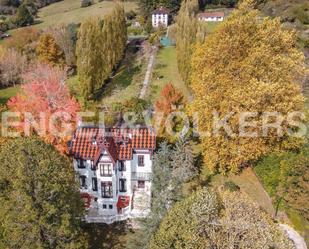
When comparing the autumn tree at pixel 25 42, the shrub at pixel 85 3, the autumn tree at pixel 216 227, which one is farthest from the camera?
the shrub at pixel 85 3

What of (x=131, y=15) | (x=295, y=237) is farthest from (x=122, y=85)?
(x=131, y=15)

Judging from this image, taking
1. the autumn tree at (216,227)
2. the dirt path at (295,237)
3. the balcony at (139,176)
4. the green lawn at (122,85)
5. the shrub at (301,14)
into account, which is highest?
the shrub at (301,14)

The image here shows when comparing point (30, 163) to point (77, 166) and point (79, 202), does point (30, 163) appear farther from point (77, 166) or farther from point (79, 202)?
point (77, 166)

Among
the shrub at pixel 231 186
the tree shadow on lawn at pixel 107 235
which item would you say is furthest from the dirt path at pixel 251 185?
the tree shadow on lawn at pixel 107 235

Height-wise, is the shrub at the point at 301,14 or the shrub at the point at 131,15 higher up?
the shrub at the point at 301,14

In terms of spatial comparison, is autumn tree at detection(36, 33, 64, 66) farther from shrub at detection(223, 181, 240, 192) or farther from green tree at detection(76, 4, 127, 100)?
shrub at detection(223, 181, 240, 192)

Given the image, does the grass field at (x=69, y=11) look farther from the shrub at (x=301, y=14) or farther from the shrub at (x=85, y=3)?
the shrub at (x=301, y=14)

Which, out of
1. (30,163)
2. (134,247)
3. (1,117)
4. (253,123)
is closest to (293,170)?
(253,123)

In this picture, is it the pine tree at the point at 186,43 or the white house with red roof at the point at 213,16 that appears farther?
the white house with red roof at the point at 213,16
